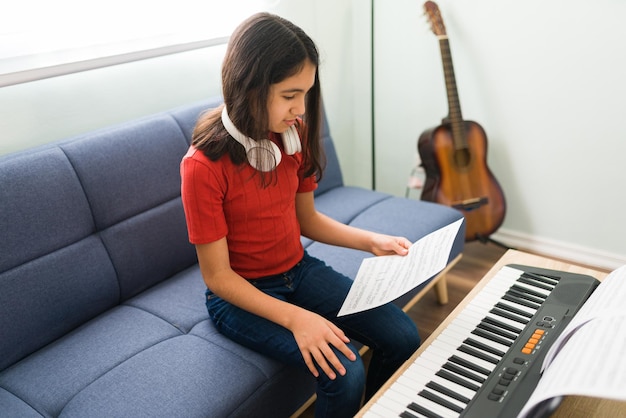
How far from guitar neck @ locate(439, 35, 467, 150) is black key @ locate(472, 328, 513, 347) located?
4.35 feet

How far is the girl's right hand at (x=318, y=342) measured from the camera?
3.69ft

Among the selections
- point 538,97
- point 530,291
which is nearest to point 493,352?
point 530,291

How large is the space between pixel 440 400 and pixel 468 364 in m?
0.12

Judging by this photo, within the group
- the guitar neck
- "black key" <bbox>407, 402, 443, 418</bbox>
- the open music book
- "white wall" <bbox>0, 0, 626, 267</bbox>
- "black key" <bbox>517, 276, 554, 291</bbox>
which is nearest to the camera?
the open music book

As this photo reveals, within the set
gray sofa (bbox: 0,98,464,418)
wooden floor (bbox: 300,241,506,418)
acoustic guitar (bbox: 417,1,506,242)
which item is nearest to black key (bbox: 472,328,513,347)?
gray sofa (bbox: 0,98,464,418)

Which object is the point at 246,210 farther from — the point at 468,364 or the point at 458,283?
the point at 458,283

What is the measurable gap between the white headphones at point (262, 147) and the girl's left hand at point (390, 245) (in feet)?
1.01

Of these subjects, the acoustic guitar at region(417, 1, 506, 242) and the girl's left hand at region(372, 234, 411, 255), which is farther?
the acoustic guitar at region(417, 1, 506, 242)

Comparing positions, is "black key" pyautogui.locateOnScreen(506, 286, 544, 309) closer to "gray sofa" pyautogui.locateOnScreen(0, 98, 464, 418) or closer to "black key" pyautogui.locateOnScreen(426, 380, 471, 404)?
"black key" pyautogui.locateOnScreen(426, 380, 471, 404)

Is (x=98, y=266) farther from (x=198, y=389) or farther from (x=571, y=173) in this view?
(x=571, y=173)

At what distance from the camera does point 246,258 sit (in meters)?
1.37

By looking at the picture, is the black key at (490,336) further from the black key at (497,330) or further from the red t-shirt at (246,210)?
the red t-shirt at (246,210)

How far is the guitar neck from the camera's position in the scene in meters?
2.34

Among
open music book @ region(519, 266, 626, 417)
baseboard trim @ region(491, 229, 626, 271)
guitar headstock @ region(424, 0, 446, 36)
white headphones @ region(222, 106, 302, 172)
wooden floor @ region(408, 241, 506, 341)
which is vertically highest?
guitar headstock @ region(424, 0, 446, 36)
